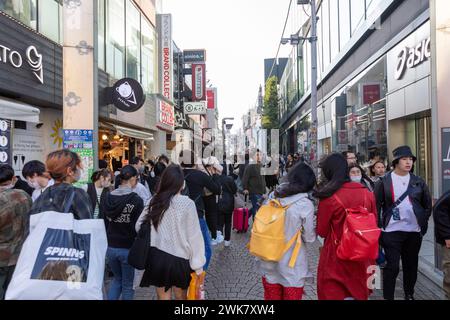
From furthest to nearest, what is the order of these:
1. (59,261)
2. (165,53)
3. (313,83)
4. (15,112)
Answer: (165,53) < (313,83) < (15,112) < (59,261)

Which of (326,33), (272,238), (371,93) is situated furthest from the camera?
(326,33)

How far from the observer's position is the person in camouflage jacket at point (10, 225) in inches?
125

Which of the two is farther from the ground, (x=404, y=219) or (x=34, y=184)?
(x=34, y=184)

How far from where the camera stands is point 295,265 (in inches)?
118

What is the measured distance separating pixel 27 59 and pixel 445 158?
9.21 m

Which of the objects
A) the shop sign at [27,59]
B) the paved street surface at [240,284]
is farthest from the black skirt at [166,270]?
the shop sign at [27,59]

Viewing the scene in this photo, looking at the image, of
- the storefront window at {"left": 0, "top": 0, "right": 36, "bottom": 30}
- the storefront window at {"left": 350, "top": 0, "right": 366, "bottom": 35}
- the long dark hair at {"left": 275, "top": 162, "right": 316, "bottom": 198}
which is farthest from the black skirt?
the storefront window at {"left": 350, "top": 0, "right": 366, "bottom": 35}

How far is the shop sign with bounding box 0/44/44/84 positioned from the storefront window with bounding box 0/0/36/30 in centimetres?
82

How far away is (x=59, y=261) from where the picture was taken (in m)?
2.32

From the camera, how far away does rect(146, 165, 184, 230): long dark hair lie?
10.1 ft

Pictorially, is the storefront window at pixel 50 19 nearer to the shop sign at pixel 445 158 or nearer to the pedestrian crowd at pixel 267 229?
the pedestrian crowd at pixel 267 229

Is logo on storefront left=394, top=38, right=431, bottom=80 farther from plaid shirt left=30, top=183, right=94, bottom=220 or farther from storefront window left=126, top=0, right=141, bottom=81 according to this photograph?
storefront window left=126, top=0, right=141, bottom=81

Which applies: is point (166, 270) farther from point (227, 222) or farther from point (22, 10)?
point (22, 10)

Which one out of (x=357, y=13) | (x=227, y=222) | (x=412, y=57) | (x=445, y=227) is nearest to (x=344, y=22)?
(x=357, y=13)
